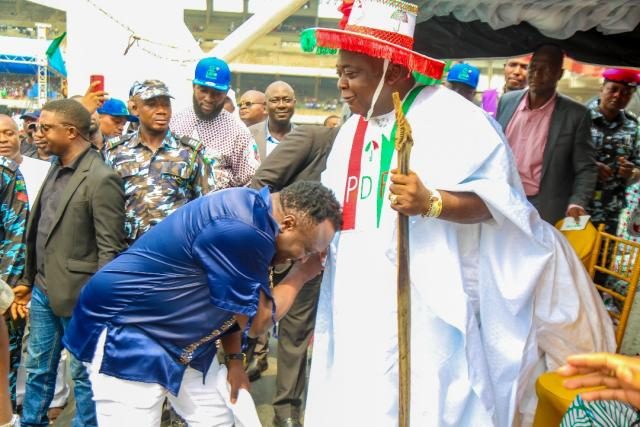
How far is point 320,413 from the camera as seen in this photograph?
2.92 metres

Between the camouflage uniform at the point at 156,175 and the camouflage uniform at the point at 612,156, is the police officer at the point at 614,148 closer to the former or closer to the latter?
the camouflage uniform at the point at 612,156

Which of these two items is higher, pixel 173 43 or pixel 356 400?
pixel 173 43

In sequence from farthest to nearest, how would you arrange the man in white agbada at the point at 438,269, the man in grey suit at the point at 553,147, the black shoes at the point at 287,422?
the black shoes at the point at 287,422 < the man in grey suit at the point at 553,147 < the man in white agbada at the point at 438,269

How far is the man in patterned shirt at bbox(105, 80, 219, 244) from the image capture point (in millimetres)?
3613

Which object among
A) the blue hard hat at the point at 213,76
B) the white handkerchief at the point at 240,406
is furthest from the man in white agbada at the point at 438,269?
the blue hard hat at the point at 213,76

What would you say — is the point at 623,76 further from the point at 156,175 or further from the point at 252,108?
the point at 252,108

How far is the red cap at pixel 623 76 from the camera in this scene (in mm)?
4574

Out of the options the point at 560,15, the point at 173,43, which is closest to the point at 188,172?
the point at 560,15

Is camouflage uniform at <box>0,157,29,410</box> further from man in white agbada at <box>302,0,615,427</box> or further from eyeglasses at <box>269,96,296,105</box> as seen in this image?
eyeglasses at <box>269,96,296,105</box>

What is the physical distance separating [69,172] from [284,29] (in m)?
36.4

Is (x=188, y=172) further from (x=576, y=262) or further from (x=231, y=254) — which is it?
(x=576, y=262)

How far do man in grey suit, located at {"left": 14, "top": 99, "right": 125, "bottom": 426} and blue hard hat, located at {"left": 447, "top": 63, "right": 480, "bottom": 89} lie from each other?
9.40 ft

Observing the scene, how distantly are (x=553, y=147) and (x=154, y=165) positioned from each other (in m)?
2.24

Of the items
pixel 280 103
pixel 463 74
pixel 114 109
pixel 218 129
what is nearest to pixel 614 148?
pixel 463 74
